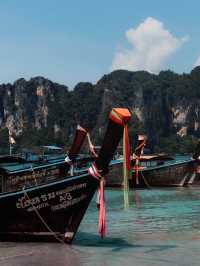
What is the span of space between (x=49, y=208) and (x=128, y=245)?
7.31ft

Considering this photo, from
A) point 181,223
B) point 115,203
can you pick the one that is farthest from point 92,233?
point 115,203

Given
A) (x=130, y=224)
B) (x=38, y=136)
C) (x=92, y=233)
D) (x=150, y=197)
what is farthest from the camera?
(x=38, y=136)

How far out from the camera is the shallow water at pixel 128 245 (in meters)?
11.0

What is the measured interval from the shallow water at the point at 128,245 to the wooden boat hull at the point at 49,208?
1.17 feet

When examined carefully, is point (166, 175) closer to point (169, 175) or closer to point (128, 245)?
point (169, 175)

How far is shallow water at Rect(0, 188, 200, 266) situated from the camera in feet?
36.0

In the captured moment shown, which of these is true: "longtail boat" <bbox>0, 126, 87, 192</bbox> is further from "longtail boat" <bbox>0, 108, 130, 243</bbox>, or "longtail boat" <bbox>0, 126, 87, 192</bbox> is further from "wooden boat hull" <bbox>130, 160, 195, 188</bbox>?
"wooden boat hull" <bbox>130, 160, 195, 188</bbox>

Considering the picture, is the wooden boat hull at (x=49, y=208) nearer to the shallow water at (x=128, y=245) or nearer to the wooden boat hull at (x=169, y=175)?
the shallow water at (x=128, y=245)

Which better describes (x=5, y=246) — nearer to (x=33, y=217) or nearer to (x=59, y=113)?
(x=33, y=217)

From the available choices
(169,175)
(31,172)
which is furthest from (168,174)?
(31,172)

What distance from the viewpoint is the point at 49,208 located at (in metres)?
12.2

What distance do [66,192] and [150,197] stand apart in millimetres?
15905

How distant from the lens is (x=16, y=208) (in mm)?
12461

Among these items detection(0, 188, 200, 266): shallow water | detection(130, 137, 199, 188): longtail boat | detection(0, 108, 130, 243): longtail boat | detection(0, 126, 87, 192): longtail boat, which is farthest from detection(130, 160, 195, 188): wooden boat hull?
detection(0, 108, 130, 243): longtail boat
